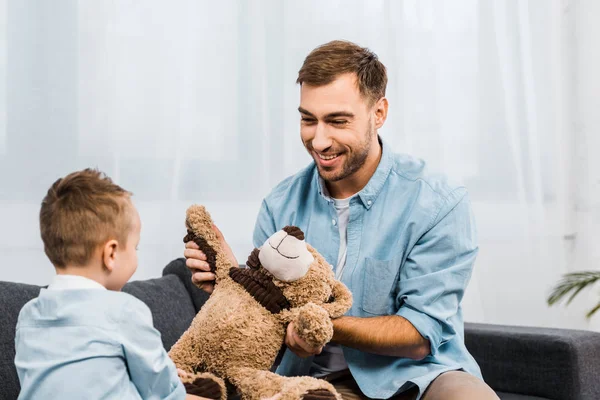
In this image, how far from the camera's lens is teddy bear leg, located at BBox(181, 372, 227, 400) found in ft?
4.43

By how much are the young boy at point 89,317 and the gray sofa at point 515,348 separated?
84 centimetres

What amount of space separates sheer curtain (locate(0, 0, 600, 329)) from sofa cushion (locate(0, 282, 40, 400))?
416 mm

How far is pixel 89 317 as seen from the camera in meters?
1.09

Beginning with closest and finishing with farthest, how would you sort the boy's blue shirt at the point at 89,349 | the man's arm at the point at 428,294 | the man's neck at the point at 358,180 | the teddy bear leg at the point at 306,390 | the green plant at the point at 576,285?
the boy's blue shirt at the point at 89,349 < the teddy bear leg at the point at 306,390 < the man's arm at the point at 428,294 < the man's neck at the point at 358,180 < the green plant at the point at 576,285

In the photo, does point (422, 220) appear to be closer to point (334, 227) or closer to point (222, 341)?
point (334, 227)

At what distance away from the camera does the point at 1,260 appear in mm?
2064

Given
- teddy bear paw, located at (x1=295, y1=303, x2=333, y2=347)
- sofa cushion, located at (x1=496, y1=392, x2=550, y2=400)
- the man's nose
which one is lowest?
sofa cushion, located at (x1=496, y1=392, x2=550, y2=400)

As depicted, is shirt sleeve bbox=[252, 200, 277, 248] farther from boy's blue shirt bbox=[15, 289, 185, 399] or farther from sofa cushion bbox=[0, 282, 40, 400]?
boy's blue shirt bbox=[15, 289, 185, 399]

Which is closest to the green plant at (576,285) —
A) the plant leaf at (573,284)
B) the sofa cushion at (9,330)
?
the plant leaf at (573,284)

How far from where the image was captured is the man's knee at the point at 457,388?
1.50 metres

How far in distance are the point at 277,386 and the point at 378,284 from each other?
1.31ft

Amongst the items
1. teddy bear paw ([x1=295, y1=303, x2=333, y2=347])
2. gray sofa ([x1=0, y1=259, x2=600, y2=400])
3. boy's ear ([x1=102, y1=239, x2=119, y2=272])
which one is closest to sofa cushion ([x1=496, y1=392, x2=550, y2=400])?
gray sofa ([x1=0, y1=259, x2=600, y2=400])

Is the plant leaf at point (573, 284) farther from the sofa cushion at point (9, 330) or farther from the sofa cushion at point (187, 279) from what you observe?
the sofa cushion at point (9, 330)

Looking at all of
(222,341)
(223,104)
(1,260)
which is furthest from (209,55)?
(222,341)
